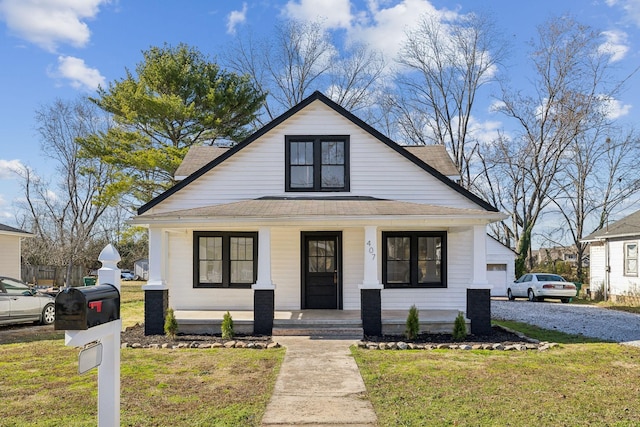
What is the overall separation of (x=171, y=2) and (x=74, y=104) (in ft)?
73.6

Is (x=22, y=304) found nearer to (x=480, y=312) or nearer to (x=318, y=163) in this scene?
(x=318, y=163)

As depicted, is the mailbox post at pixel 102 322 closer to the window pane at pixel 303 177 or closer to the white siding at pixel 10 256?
the window pane at pixel 303 177

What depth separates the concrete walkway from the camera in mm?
5523

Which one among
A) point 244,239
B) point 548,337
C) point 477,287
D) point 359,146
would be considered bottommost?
point 548,337

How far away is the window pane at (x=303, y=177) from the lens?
44.2ft

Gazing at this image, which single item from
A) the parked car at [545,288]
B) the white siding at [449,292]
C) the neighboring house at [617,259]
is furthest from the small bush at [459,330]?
the parked car at [545,288]

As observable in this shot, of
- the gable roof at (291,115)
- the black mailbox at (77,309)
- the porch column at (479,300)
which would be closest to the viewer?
the black mailbox at (77,309)

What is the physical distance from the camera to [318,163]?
13.4m

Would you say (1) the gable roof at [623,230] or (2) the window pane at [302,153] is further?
(1) the gable roof at [623,230]

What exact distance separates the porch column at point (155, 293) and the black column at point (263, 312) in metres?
2.18

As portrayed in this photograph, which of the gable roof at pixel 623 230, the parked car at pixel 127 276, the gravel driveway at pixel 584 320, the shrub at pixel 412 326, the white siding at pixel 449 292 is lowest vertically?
the parked car at pixel 127 276

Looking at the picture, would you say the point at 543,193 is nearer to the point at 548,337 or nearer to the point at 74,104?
the point at 548,337

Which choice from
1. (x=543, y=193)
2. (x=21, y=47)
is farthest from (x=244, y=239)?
(x=543, y=193)

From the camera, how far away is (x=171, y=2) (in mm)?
15516
